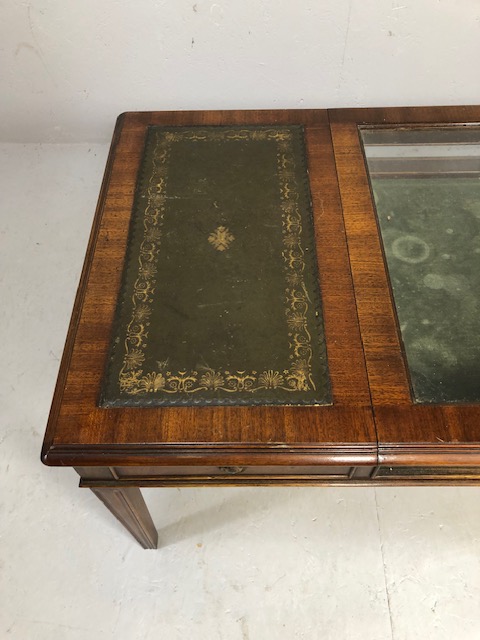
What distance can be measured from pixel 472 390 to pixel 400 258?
0.86 ft

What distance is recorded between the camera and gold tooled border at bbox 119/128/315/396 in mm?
730

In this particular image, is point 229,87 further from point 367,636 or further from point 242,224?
point 367,636

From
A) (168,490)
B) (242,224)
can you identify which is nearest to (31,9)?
(242,224)

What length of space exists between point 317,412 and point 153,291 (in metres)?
0.33

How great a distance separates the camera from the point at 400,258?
2.92 feet

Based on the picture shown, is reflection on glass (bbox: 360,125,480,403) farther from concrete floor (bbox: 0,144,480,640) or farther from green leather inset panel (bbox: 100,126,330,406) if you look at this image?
concrete floor (bbox: 0,144,480,640)

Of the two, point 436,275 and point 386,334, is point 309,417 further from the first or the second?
point 436,275

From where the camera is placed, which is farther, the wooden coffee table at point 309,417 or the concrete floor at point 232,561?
the concrete floor at point 232,561

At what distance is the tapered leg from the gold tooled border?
0.67 feet

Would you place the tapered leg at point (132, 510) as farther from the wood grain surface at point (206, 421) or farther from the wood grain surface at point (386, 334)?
the wood grain surface at point (386, 334)

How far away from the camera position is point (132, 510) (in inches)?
35.8

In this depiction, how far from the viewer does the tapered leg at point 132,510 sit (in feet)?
2.75

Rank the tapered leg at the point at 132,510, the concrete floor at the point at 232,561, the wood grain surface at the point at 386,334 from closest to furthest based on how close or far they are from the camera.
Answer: the wood grain surface at the point at 386,334, the tapered leg at the point at 132,510, the concrete floor at the point at 232,561

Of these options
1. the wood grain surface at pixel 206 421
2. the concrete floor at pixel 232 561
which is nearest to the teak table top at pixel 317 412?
the wood grain surface at pixel 206 421
